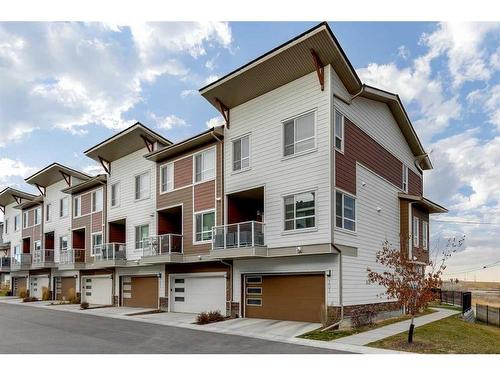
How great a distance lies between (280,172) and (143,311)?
12036 mm

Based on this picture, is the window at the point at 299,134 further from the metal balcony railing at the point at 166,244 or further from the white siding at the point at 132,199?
the white siding at the point at 132,199

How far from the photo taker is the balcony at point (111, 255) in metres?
28.8

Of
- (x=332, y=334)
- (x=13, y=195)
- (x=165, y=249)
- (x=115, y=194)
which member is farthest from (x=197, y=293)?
(x=13, y=195)

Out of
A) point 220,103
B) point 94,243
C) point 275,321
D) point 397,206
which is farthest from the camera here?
point 94,243

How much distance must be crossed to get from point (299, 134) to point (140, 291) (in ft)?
50.4

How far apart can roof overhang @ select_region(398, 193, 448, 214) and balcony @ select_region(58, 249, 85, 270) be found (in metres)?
23.1

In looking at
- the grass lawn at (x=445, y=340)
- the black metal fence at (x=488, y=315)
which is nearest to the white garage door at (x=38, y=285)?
the grass lawn at (x=445, y=340)

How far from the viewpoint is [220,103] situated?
2241 cm

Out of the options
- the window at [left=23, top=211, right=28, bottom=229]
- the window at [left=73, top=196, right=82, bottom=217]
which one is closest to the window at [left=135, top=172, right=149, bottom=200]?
the window at [left=73, top=196, right=82, bottom=217]

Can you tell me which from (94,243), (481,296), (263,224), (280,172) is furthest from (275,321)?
(481,296)

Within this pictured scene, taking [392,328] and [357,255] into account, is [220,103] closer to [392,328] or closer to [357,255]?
[357,255]

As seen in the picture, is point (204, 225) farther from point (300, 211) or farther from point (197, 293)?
point (300, 211)

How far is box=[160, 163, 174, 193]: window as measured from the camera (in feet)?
86.2

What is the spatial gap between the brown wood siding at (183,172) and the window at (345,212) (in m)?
9.03
